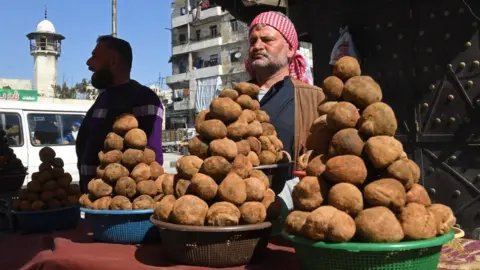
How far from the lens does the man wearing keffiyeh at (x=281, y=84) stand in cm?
266

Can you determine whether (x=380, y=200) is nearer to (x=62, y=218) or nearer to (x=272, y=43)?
(x=272, y=43)

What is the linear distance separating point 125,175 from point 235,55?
126ft

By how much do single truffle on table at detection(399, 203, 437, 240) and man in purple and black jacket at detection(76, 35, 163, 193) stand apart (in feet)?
6.66

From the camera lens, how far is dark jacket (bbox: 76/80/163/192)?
2992 millimetres

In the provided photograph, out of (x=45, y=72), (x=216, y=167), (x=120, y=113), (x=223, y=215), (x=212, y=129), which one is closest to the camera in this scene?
(x=223, y=215)

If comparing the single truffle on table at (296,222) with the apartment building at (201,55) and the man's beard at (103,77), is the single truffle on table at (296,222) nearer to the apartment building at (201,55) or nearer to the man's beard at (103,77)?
the man's beard at (103,77)

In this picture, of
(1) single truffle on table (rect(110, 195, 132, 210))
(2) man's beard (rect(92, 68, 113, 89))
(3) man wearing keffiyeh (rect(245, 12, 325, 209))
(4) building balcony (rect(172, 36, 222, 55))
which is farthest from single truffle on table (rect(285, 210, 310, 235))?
(4) building balcony (rect(172, 36, 222, 55))

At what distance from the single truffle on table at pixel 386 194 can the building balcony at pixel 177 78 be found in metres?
43.2

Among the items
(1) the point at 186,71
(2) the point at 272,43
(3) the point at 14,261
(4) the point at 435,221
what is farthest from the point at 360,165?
(1) the point at 186,71

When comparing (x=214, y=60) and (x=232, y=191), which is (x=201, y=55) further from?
(x=232, y=191)

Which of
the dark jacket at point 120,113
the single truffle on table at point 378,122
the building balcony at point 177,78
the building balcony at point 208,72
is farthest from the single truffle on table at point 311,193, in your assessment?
the building balcony at point 177,78

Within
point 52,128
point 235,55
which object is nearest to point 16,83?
point 235,55

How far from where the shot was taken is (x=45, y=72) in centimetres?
4344

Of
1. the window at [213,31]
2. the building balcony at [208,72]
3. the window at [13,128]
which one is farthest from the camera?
the window at [213,31]
